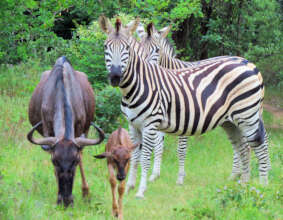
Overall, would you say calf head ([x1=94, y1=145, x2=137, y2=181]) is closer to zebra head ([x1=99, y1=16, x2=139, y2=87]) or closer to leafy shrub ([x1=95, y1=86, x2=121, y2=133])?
zebra head ([x1=99, y1=16, x2=139, y2=87])

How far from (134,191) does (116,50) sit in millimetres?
2474

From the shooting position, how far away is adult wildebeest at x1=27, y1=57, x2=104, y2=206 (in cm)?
604

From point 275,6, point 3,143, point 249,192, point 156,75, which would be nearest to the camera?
point 249,192

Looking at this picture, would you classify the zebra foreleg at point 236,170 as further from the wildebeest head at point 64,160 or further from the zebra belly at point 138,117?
the wildebeest head at point 64,160

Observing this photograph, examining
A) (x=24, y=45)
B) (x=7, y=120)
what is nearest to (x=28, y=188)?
(x=7, y=120)

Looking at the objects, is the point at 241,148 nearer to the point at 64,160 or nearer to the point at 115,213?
the point at 115,213

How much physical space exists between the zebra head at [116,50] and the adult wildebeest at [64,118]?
2.02ft

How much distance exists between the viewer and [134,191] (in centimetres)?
841

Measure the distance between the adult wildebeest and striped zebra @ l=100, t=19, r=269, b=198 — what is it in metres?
0.77

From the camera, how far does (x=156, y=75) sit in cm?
855

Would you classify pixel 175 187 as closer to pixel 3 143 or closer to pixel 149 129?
pixel 149 129

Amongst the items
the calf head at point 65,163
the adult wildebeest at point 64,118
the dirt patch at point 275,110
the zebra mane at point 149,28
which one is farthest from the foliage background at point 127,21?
the calf head at point 65,163

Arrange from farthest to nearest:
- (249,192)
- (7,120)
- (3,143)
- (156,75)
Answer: (7,120), (3,143), (156,75), (249,192)

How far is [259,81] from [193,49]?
1164 cm
